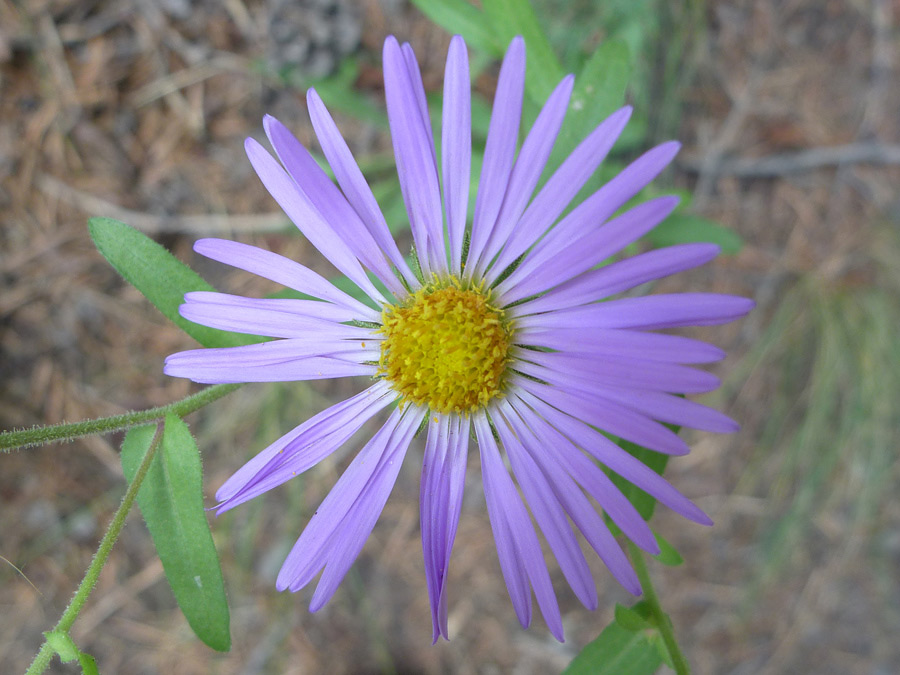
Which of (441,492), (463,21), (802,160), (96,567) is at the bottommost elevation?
(96,567)

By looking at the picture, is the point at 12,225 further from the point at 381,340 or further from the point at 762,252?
the point at 762,252

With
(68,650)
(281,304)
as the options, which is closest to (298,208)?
(281,304)

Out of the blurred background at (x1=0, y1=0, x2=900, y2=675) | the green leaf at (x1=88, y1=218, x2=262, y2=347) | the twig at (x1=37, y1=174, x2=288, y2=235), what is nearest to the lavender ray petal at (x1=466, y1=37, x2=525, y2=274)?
the green leaf at (x1=88, y1=218, x2=262, y2=347)

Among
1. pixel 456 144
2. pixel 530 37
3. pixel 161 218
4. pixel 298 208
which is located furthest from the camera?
pixel 161 218

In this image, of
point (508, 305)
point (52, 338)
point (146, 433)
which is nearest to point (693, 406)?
point (508, 305)

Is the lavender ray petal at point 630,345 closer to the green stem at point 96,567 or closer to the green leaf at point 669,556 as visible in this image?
the green leaf at point 669,556

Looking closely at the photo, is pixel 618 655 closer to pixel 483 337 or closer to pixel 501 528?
pixel 501 528

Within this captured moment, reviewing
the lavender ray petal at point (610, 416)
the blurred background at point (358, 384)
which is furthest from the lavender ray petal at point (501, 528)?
the blurred background at point (358, 384)
